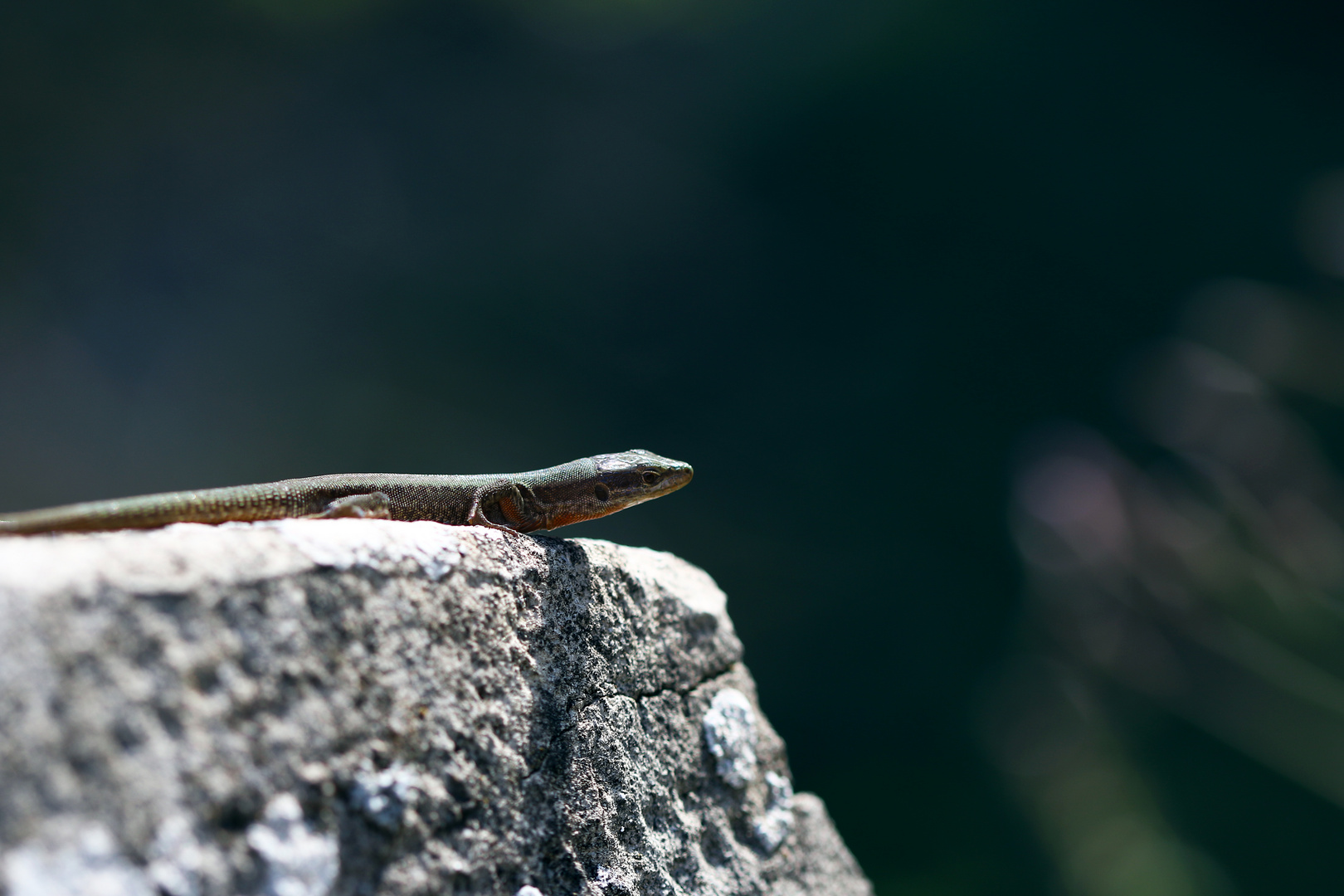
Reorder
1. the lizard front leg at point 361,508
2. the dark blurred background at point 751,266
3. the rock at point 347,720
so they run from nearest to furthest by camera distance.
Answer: the rock at point 347,720 → the lizard front leg at point 361,508 → the dark blurred background at point 751,266

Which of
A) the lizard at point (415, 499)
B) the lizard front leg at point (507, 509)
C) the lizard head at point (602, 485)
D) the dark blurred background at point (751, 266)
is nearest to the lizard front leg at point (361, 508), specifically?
the lizard at point (415, 499)

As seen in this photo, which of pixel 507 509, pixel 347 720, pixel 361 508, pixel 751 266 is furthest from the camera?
pixel 751 266

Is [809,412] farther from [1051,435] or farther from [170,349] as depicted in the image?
[170,349]

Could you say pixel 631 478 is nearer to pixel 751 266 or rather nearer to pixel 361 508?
pixel 361 508

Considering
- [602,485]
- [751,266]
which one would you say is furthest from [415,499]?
[751,266]

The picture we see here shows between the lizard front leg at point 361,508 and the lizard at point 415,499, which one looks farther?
the lizard front leg at point 361,508

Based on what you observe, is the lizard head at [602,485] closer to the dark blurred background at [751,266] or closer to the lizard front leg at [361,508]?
the lizard front leg at [361,508]
